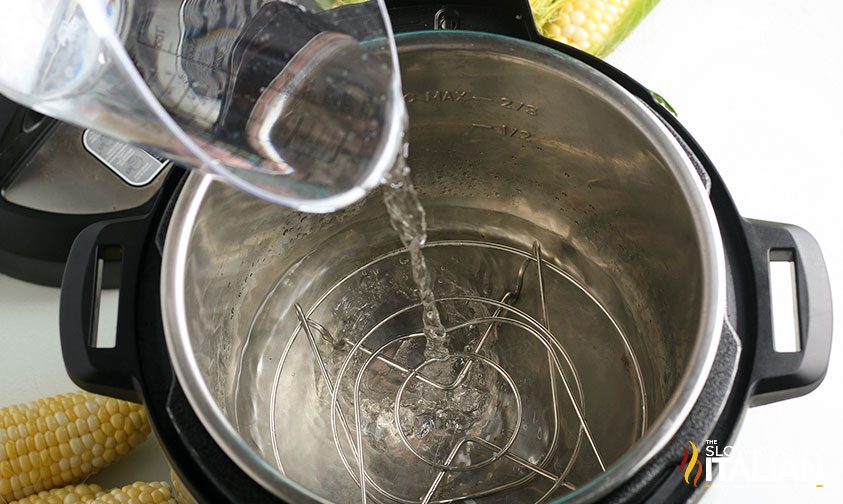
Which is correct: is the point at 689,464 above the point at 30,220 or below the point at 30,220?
above

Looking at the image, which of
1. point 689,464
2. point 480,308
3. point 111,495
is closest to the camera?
point 689,464

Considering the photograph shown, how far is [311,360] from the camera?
0.85 meters

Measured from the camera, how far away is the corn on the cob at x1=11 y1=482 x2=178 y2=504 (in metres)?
0.78

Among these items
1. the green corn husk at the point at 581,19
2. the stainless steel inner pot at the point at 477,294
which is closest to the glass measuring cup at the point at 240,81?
the stainless steel inner pot at the point at 477,294

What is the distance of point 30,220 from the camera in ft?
2.95

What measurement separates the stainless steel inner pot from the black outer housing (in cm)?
22

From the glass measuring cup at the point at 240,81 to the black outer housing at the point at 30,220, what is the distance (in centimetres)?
31

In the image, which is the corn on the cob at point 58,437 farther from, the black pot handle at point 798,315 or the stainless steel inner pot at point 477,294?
the black pot handle at point 798,315

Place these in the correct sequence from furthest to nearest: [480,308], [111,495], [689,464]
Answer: [480,308]
[111,495]
[689,464]

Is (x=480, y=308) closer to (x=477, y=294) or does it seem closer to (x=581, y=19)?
(x=477, y=294)

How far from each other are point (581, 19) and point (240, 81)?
0.48 m

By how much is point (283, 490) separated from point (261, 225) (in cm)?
30

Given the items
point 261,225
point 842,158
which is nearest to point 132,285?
point 261,225

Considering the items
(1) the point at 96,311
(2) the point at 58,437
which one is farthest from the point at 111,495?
(1) the point at 96,311
